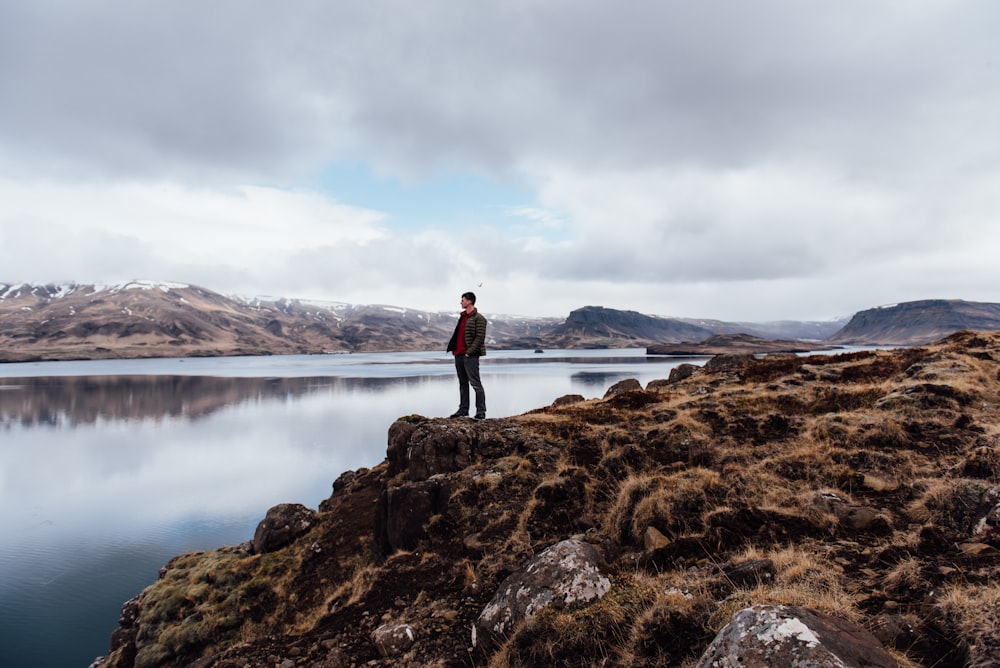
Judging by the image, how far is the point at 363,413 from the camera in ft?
209

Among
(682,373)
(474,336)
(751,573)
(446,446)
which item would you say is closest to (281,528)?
(446,446)

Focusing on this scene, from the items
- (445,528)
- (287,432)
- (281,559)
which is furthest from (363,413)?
(445,528)

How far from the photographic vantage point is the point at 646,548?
8172 mm

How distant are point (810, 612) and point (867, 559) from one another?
3.16 meters

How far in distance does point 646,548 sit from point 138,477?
152ft

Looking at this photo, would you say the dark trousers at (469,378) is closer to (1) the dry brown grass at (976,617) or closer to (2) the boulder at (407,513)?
(2) the boulder at (407,513)

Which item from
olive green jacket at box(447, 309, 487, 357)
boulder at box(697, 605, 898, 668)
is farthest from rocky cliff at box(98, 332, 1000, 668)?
olive green jacket at box(447, 309, 487, 357)

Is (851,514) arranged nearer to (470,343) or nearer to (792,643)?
(792,643)

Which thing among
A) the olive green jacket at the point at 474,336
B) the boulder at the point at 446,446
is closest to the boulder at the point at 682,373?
the olive green jacket at the point at 474,336

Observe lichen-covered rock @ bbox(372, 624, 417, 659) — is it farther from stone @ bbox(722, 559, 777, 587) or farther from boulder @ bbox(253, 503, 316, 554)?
boulder @ bbox(253, 503, 316, 554)

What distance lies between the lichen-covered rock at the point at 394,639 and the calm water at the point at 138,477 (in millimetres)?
17993

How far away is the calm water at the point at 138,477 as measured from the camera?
843 inches

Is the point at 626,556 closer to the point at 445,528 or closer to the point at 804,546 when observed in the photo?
the point at 804,546

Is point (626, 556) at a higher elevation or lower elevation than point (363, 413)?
higher
